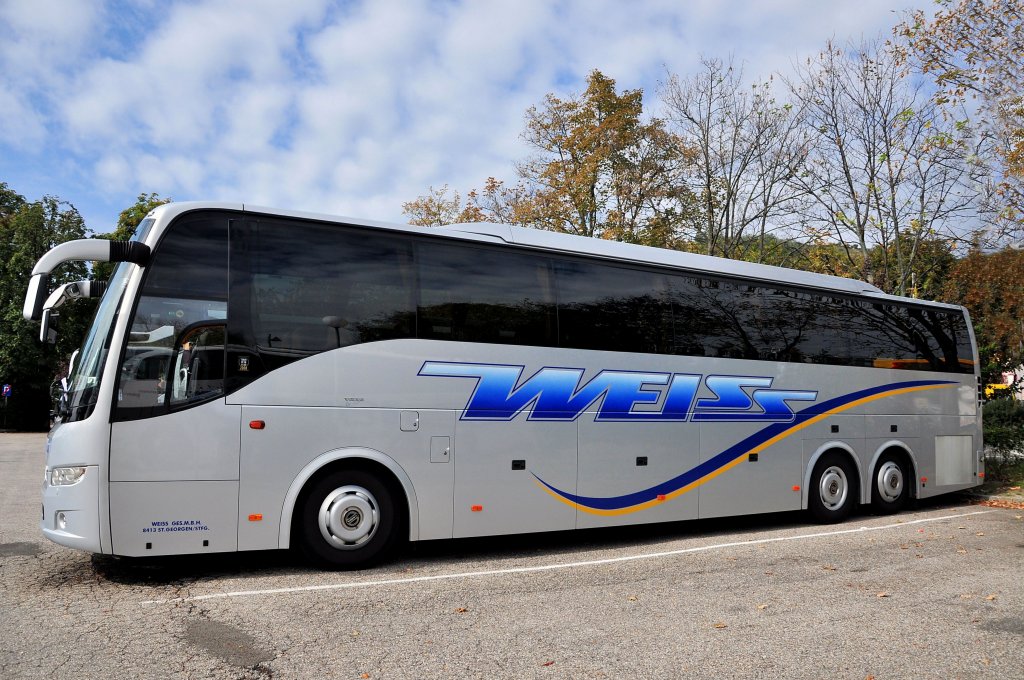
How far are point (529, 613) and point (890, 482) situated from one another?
8.97m

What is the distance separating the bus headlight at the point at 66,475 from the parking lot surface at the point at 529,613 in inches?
33.4

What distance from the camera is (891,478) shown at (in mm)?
13016

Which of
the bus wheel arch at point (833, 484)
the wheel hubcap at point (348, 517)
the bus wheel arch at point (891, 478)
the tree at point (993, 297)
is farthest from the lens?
the tree at point (993, 297)

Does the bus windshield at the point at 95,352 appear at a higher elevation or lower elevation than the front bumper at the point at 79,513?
higher

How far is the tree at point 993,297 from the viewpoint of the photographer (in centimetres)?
2000

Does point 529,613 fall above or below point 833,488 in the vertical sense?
below

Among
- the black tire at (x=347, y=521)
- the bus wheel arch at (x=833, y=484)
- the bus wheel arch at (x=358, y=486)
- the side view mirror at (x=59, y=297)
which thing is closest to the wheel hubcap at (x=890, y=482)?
the bus wheel arch at (x=833, y=484)

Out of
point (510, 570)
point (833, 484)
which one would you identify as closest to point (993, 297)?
point (833, 484)

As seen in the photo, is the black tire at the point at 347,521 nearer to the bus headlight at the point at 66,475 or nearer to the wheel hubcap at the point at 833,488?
the bus headlight at the point at 66,475

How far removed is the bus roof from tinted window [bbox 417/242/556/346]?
19 centimetres

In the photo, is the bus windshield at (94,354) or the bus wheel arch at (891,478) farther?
the bus wheel arch at (891,478)

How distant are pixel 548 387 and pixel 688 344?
2.30 meters

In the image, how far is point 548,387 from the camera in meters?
9.09

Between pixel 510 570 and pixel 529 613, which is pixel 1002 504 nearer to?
pixel 510 570
